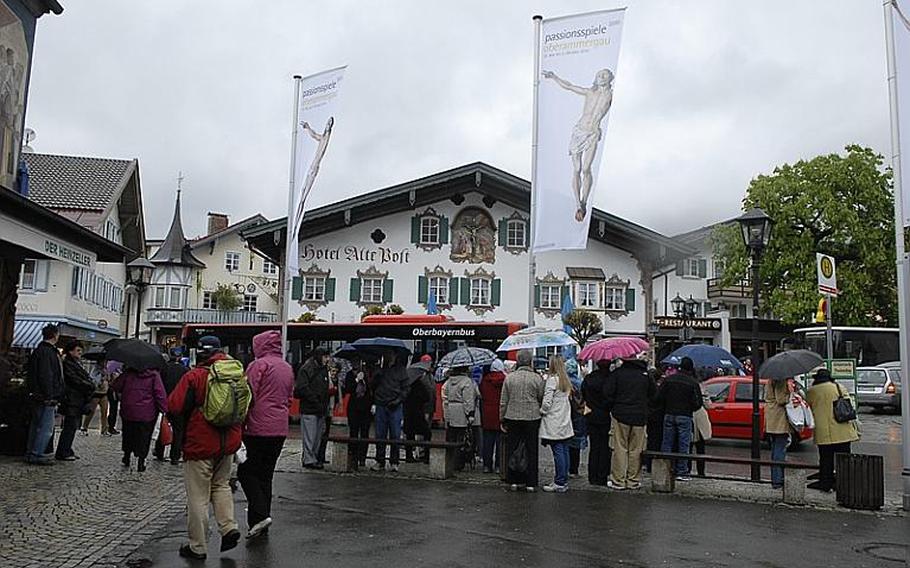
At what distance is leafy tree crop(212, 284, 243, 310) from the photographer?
61.8 meters

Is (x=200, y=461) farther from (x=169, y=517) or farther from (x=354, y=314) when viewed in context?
(x=354, y=314)

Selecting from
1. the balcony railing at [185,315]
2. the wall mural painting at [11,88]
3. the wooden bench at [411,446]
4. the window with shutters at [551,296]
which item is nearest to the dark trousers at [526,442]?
the wooden bench at [411,446]

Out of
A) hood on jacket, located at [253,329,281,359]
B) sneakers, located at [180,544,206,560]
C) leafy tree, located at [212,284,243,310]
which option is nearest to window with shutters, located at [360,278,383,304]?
leafy tree, located at [212,284,243,310]

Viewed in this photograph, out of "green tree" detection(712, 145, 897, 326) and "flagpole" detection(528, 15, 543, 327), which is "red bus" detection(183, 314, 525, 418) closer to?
"flagpole" detection(528, 15, 543, 327)

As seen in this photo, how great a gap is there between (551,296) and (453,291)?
157 inches

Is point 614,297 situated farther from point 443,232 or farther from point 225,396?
point 225,396

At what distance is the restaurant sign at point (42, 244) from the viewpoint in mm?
12219

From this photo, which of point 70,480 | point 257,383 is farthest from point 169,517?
point 70,480

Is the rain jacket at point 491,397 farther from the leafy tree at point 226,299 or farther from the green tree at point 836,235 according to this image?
the leafy tree at point 226,299

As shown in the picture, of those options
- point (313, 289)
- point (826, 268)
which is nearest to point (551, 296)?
point (313, 289)

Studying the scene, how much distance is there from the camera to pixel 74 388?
13742 mm

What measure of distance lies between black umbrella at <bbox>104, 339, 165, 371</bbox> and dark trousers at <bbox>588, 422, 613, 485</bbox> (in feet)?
19.7

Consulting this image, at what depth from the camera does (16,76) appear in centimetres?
1540

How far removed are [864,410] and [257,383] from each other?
32683 millimetres
